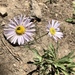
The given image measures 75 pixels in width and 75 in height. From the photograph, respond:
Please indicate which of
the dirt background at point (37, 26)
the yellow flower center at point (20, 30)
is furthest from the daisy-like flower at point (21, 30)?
the dirt background at point (37, 26)

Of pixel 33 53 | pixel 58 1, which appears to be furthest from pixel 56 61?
pixel 58 1

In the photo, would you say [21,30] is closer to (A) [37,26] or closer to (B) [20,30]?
(B) [20,30]

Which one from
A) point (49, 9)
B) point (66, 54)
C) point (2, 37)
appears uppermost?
point (49, 9)

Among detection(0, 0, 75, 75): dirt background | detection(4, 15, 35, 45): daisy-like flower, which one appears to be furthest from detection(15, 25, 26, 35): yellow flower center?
detection(0, 0, 75, 75): dirt background

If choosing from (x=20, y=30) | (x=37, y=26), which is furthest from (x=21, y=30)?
(x=37, y=26)

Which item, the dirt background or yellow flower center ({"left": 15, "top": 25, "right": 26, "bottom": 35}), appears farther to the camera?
the dirt background

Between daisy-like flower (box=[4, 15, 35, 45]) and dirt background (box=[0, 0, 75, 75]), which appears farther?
dirt background (box=[0, 0, 75, 75])

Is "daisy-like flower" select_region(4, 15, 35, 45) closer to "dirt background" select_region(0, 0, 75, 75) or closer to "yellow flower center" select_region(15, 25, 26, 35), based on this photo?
"yellow flower center" select_region(15, 25, 26, 35)

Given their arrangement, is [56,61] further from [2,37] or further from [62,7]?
[62,7]

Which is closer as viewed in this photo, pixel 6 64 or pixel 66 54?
pixel 6 64
